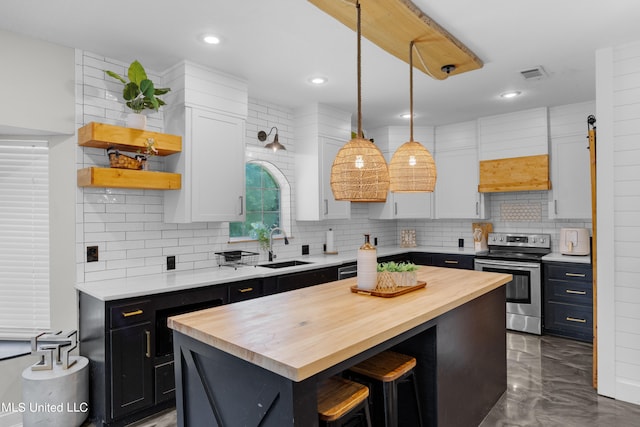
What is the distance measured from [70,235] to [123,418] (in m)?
1.37

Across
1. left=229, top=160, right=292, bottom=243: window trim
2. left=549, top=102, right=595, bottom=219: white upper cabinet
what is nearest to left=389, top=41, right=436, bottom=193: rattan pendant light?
left=229, top=160, right=292, bottom=243: window trim

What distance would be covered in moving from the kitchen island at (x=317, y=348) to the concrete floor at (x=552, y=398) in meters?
0.25

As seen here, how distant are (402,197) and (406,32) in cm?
322

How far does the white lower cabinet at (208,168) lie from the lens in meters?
3.25

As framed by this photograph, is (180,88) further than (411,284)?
Yes

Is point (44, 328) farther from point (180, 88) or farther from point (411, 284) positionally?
point (411, 284)

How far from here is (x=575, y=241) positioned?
450 centimetres

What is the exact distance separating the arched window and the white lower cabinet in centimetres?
58

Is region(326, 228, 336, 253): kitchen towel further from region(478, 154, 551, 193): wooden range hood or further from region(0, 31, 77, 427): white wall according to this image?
region(0, 31, 77, 427): white wall

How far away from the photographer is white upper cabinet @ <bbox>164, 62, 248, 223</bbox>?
3.24 metres

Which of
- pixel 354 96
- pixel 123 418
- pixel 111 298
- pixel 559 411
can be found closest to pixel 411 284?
pixel 559 411

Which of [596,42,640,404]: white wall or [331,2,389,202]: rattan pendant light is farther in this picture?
[596,42,640,404]: white wall

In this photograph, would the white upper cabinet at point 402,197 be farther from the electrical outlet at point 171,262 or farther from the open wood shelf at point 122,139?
the open wood shelf at point 122,139

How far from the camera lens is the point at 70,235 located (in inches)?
115
